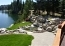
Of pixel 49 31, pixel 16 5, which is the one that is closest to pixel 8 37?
pixel 49 31

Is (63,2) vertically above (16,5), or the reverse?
(63,2)

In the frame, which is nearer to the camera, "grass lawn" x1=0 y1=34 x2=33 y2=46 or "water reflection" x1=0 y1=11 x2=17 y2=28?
"grass lawn" x1=0 y1=34 x2=33 y2=46

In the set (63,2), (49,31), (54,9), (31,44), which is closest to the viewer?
(31,44)

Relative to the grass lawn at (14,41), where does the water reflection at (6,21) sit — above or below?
below

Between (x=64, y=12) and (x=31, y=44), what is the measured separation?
17.8m

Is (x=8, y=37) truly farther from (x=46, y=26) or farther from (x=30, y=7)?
(x=30, y=7)

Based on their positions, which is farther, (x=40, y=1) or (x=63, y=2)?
(x=40, y=1)

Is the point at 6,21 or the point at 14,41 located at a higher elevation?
the point at 14,41

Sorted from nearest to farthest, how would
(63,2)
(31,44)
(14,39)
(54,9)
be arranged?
(31,44), (14,39), (63,2), (54,9)

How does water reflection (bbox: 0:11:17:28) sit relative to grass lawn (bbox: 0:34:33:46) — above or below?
below

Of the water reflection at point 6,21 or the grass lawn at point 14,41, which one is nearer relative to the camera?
the grass lawn at point 14,41

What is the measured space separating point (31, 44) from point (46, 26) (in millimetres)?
5351

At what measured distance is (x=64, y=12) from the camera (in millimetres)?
27328

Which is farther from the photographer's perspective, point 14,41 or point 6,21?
point 6,21
